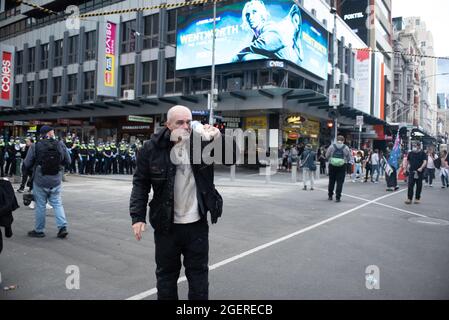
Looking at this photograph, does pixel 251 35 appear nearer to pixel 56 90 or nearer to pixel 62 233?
pixel 62 233

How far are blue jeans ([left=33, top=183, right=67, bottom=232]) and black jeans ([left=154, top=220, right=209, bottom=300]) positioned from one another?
3.93 m

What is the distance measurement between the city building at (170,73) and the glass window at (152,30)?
8cm

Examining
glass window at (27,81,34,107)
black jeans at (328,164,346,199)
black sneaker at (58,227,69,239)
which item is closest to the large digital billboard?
black jeans at (328,164,346,199)

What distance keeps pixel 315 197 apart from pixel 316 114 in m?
17.9

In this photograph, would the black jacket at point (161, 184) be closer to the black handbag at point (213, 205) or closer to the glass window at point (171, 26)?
the black handbag at point (213, 205)

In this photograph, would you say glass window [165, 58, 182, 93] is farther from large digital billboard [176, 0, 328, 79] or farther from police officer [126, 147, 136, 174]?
police officer [126, 147, 136, 174]

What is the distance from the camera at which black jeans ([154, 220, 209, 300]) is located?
11.6ft

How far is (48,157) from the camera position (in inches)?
271

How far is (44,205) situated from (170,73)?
83.5 feet

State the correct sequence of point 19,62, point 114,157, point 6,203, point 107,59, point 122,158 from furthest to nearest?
1. point 19,62
2. point 107,59
3. point 122,158
4. point 114,157
5. point 6,203

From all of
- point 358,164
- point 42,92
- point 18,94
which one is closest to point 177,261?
point 358,164

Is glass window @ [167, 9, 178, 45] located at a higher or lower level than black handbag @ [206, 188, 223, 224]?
higher

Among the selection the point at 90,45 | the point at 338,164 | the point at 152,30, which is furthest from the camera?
the point at 90,45
